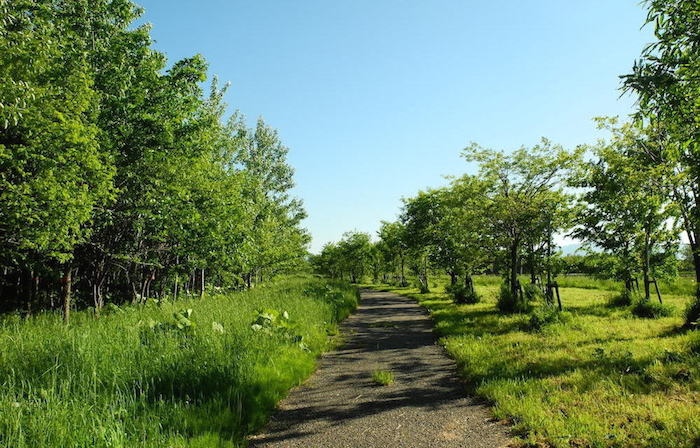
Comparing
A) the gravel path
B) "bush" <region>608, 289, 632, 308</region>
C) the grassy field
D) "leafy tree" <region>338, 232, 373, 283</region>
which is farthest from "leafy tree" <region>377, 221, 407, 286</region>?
the gravel path

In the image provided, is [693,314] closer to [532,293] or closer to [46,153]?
[532,293]

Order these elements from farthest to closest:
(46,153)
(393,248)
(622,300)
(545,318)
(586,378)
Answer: (393,248) → (622,300) → (545,318) → (46,153) → (586,378)

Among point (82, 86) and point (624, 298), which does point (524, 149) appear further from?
point (82, 86)

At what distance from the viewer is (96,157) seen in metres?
9.39

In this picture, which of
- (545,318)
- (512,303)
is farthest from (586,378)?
(512,303)

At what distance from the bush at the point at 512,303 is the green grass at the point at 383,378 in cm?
1042

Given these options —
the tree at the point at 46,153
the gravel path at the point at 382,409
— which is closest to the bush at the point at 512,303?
the gravel path at the point at 382,409

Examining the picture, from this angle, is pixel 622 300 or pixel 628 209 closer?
pixel 628 209

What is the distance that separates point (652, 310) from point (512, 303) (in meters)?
4.86

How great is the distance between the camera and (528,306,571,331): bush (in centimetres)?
1234

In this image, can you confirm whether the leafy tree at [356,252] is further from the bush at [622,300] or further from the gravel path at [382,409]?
the gravel path at [382,409]

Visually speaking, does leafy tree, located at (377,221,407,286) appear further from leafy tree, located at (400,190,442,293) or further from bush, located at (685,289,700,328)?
bush, located at (685,289,700,328)

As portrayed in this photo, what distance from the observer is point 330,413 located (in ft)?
19.6

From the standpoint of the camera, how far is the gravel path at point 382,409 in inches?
199
